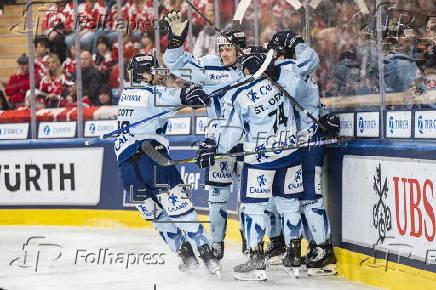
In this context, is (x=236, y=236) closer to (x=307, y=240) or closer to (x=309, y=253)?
(x=307, y=240)

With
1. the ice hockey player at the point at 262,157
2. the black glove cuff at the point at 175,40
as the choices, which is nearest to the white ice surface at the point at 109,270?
the ice hockey player at the point at 262,157

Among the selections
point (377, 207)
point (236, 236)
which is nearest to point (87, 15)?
point (236, 236)

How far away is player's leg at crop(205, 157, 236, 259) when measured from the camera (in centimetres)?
823

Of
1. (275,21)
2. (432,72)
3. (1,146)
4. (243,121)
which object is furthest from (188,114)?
(432,72)

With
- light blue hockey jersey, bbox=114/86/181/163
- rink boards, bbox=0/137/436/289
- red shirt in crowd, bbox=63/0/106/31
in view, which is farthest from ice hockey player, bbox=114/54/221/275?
red shirt in crowd, bbox=63/0/106/31

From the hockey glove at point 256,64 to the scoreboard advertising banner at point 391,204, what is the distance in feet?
2.68

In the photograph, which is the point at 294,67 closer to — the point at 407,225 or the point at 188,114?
the point at 407,225

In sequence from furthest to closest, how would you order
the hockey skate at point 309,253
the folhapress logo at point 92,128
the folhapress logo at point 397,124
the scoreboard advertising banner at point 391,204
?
the folhapress logo at point 92,128 < the hockey skate at point 309,253 < the folhapress logo at point 397,124 < the scoreboard advertising banner at point 391,204

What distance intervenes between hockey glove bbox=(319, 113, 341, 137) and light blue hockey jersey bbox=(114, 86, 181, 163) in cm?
110

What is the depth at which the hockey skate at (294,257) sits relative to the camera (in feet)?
24.3

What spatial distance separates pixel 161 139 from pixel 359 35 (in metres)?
1.71

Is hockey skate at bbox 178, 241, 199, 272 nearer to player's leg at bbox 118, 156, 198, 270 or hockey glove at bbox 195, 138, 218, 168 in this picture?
player's leg at bbox 118, 156, 198, 270

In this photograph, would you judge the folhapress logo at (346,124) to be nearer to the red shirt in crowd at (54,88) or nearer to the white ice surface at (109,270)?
the white ice surface at (109,270)

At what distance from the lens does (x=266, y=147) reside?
7.35m
